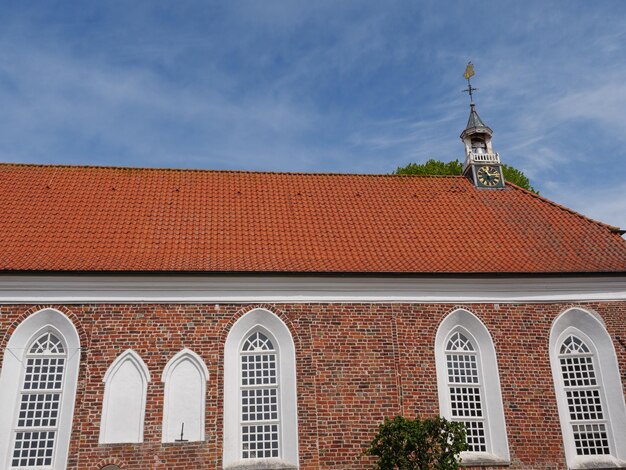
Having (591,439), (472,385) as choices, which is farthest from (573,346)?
(472,385)

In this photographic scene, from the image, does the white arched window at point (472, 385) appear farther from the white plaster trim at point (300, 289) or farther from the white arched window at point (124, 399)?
the white arched window at point (124, 399)

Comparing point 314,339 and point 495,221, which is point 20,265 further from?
point 495,221

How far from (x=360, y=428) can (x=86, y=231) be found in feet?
26.1

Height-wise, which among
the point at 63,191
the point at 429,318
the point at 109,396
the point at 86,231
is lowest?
the point at 109,396

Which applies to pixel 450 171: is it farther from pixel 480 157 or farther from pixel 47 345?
pixel 47 345

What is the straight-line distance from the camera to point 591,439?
41.7 ft

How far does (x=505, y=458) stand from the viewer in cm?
1228

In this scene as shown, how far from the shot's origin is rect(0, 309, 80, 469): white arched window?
11.4 metres

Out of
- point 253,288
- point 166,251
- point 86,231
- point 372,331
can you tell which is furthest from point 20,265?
point 372,331

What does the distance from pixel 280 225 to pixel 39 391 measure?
6710 mm

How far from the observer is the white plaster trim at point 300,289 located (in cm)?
1229

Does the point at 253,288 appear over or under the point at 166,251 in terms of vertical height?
under

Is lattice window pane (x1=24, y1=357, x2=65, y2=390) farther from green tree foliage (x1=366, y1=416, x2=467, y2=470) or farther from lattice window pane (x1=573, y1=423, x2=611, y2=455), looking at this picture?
lattice window pane (x1=573, y1=423, x2=611, y2=455)

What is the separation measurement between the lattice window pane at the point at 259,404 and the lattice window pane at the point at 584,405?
263 inches
